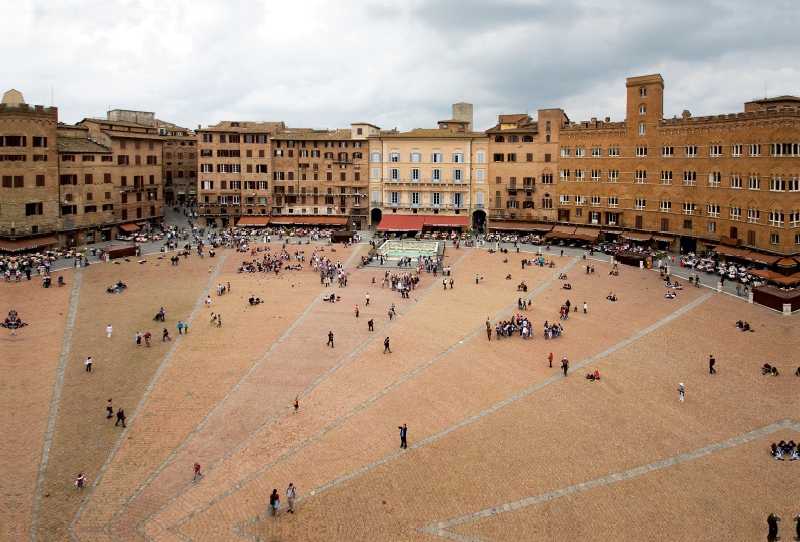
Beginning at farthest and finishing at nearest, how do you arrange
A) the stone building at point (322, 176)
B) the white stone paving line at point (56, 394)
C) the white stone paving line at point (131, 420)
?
the stone building at point (322, 176), the white stone paving line at point (56, 394), the white stone paving line at point (131, 420)

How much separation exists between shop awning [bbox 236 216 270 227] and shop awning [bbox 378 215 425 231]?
16252mm

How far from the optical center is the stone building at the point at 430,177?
88.8 metres

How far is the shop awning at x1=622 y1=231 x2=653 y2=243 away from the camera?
2967 inches

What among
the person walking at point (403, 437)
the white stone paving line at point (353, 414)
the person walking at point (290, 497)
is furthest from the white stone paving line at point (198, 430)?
the person walking at point (403, 437)

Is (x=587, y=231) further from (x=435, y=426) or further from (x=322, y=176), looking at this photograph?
(x=435, y=426)

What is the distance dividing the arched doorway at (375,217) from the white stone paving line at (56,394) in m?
41.3

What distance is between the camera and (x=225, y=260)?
71.0 m

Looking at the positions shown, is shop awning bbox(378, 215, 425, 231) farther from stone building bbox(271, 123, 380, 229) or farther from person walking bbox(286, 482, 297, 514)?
person walking bbox(286, 482, 297, 514)

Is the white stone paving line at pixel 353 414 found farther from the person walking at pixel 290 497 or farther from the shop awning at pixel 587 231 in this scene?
the shop awning at pixel 587 231

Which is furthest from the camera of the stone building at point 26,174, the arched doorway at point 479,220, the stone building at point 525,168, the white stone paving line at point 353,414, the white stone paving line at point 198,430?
the arched doorway at point 479,220

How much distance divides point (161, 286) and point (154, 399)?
993 inches

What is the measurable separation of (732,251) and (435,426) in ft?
150

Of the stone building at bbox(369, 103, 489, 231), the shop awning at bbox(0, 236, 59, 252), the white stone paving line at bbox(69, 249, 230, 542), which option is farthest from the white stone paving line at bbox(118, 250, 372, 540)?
the stone building at bbox(369, 103, 489, 231)

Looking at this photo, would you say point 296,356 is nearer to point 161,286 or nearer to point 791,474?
point 161,286
